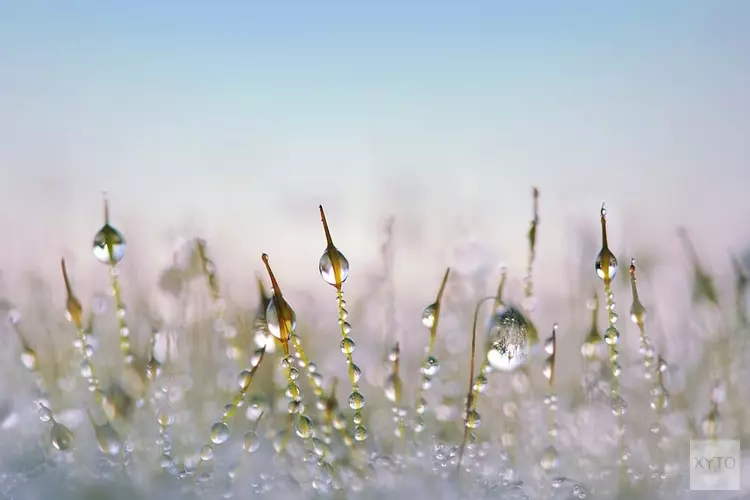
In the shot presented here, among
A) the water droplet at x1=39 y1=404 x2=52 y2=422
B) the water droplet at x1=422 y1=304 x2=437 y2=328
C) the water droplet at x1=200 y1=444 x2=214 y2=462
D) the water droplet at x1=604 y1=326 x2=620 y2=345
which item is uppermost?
the water droplet at x1=422 y1=304 x2=437 y2=328

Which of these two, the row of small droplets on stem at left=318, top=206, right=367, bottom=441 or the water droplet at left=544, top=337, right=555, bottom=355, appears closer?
the row of small droplets on stem at left=318, top=206, right=367, bottom=441

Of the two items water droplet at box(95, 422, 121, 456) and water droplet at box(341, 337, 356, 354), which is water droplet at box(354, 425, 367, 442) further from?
water droplet at box(95, 422, 121, 456)

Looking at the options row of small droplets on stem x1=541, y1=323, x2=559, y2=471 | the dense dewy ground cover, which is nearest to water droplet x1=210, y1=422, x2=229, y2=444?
the dense dewy ground cover

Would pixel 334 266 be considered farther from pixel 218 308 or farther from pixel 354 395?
pixel 218 308

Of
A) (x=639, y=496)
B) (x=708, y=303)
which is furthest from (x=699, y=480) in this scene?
(x=708, y=303)

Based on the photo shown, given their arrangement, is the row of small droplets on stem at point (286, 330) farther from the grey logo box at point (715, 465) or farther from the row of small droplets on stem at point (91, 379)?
the grey logo box at point (715, 465)

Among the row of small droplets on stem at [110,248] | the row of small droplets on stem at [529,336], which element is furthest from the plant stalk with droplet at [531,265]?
the row of small droplets on stem at [110,248]
